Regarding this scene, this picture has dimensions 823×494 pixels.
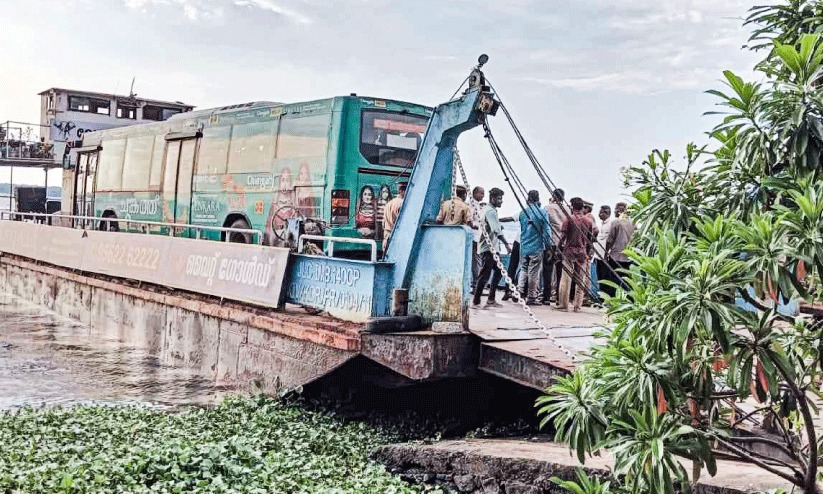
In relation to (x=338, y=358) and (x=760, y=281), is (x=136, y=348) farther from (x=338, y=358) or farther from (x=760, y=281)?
(x=760, y=281)

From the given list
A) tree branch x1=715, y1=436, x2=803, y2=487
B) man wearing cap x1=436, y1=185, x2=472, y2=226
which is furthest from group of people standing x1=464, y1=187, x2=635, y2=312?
tree branch x1=715, y1=436, x2=803, y2=487

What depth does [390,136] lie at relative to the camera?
1273 cm

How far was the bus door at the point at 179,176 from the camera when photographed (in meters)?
15.6

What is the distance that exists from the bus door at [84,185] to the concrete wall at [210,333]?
3.59 meters

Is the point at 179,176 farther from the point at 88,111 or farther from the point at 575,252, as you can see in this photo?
the point at 88,111

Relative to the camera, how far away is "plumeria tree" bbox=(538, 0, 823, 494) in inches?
119

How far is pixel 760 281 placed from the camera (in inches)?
120

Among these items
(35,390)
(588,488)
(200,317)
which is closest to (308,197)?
(200,317)

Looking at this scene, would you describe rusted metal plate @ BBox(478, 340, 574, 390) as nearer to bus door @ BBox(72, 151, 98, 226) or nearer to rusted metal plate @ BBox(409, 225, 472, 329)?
rusted metal plate @ BBox(409, 225, 472, 329)

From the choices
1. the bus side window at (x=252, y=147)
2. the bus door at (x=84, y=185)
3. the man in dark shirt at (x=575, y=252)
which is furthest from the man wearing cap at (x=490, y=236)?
the bus door at (x=84, y=185)

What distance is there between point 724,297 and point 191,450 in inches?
177

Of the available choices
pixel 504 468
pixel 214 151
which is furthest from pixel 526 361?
pixel 214 151

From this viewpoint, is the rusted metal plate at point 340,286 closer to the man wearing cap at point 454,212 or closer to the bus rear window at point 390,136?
the man wearing cap at point 454,212

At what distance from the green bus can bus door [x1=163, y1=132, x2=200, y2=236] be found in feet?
0.07
